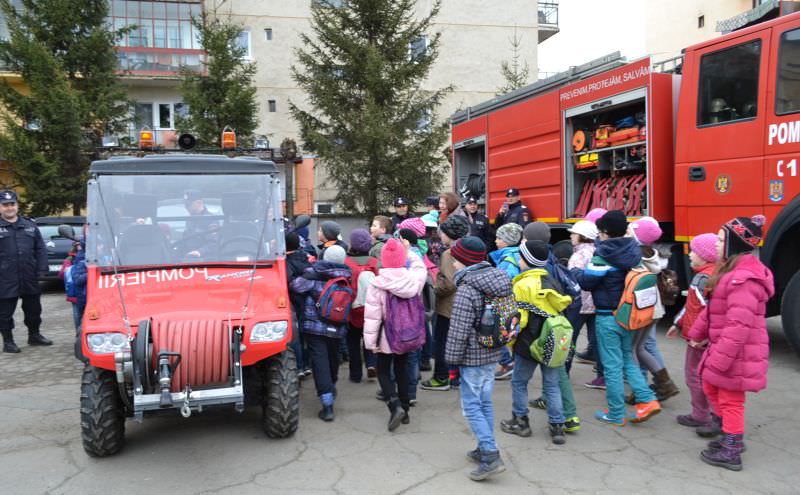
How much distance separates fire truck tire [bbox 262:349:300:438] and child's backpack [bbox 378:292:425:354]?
750mm

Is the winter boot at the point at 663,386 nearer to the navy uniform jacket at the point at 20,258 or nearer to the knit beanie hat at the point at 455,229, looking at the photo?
the knit beanie hat at the point at 455,229

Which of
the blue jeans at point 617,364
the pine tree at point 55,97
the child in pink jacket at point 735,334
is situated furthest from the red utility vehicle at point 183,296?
the pine tree at point 55,97

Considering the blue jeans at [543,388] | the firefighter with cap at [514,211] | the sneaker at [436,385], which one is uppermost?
the firefighter with cap at [514,211]

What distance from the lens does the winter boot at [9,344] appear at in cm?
764

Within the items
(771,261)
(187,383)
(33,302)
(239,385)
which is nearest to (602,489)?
(239,385)

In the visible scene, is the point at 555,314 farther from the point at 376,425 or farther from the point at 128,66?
the point at 128,66

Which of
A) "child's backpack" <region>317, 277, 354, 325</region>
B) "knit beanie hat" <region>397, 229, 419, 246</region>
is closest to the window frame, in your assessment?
"knit beanie hat" <region>397, 229, 419, 246</region>

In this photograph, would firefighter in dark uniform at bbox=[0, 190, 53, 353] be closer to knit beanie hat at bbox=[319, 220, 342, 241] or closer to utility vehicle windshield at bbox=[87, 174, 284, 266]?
utility vehicle windshield at bbox=[87, 174, 284, 266]

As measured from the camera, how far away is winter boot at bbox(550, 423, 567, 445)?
4441 mm

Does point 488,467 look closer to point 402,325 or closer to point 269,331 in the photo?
point 402,325

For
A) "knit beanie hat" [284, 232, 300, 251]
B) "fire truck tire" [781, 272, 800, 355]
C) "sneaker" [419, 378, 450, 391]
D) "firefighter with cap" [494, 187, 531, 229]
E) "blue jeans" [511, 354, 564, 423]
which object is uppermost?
"firefighter with cap" [494, 187, 531, 229]

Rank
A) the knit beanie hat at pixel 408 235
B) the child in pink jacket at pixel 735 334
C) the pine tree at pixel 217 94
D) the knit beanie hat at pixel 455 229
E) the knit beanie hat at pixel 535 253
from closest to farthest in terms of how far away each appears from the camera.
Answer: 1. the child in pink jacket at pixel 735 334
2. the knit beanie hat at pixel 535 253
3. the knit beanie hat at pixel 455 229
4. the knit beanie hat at pixel 408 235
5. the pine tree at pixel 217 94

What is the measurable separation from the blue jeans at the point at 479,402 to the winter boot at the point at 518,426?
69 centimetres

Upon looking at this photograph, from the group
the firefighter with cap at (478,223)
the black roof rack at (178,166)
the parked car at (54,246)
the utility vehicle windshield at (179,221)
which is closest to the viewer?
the utility vehicle windshield at (179,221)
